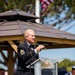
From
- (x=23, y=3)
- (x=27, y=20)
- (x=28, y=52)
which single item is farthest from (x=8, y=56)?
(x=28, y=52)

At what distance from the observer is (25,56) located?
4953 millimetres

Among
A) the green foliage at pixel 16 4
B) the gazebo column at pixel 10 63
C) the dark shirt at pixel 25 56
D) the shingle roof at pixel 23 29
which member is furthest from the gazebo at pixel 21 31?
the green foliage at pixel 16 4

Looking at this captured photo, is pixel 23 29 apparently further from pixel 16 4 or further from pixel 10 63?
pixel 16 4

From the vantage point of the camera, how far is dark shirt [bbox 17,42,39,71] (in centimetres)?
495

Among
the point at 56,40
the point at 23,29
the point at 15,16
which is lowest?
the point at 56,40

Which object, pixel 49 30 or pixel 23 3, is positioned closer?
pixel 49 30

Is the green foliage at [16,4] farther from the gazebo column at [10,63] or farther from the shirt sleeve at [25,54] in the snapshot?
the shirt sleeve at [25,54]

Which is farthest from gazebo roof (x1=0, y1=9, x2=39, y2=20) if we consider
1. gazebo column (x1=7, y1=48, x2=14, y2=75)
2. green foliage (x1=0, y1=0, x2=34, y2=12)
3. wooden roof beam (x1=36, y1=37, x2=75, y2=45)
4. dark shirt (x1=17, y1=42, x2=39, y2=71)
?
Answer: green foliage (x1=0, y1=0, x2=34, y2=12)

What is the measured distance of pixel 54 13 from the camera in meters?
19.0

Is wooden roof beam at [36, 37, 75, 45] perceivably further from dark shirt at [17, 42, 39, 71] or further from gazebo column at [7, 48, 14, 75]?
dark shirt at [17, 42, 39, 71]

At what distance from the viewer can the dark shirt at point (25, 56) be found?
16.2 ft

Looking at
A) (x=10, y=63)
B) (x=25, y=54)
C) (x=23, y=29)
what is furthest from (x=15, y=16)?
(x=25, y=54)

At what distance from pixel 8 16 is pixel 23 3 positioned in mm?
7460

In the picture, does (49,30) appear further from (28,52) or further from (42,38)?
(28,52)
